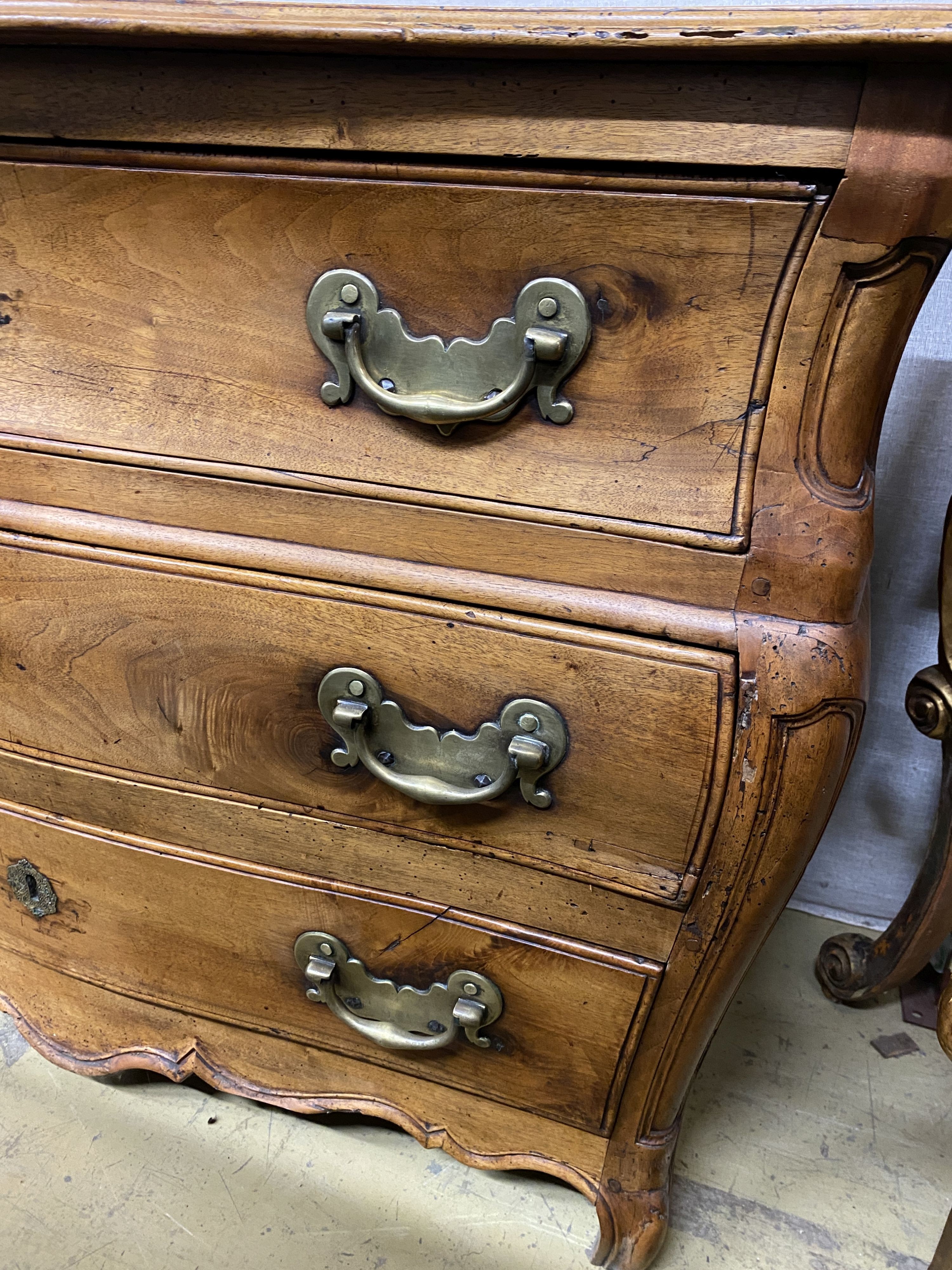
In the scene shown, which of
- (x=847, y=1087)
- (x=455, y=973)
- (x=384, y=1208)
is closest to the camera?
(x=455, y=973)

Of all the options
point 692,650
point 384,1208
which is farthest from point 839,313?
point 384,1208

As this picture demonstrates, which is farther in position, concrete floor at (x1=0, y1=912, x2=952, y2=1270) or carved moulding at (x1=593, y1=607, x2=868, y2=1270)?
concrete floor at (x1=0, y1=912, x2=952, y2=1270)

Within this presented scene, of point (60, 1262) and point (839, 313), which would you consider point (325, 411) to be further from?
point (60, 1262)

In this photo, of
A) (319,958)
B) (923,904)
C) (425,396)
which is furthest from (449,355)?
(923,904)

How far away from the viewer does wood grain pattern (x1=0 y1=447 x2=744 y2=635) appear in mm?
557

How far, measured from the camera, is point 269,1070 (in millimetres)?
856

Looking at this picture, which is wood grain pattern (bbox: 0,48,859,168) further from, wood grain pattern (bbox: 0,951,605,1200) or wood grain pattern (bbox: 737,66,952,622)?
wood grain pattern (bbox: 0,951,605,1200)

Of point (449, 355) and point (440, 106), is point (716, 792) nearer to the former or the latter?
point (449, 355)

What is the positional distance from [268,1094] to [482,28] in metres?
0.86

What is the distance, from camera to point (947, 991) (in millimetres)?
608

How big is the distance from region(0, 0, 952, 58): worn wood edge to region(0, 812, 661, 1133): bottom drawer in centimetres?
56

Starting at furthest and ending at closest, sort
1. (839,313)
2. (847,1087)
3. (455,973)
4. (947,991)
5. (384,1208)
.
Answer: (847,1087) < (384,1208) < (455,973) < (947,991) < (839,313)

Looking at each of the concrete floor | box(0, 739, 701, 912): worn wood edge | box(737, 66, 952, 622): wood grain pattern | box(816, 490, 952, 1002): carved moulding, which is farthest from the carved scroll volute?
the concrete floor

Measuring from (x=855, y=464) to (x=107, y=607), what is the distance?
1.68 feet
